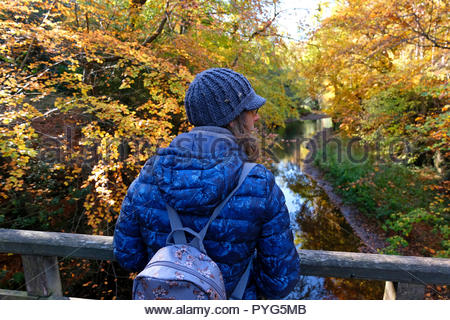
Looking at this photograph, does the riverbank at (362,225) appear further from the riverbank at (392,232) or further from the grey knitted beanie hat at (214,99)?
the grey knitted beanie hat at (214,99)

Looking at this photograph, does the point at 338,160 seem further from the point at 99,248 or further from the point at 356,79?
the point at 99,248

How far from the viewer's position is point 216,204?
0.98m

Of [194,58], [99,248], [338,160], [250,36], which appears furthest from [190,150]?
[338,160]

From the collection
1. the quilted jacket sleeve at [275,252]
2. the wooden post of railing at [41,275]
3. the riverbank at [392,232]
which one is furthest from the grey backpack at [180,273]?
the riverbank at [392,232]

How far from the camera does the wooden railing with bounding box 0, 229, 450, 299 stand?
4.63 ft

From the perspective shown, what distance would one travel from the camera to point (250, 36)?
5078 mm

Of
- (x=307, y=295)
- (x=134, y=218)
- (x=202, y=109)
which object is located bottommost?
(x=307, y=295)

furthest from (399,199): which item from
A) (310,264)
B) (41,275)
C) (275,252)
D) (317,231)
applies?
(41,275)

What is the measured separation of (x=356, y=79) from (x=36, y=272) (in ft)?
37.4

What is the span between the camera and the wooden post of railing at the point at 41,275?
1747 millimetres

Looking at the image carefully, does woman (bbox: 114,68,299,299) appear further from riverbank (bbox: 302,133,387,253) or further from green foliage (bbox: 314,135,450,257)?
riverbank (bbox: 302,133,387,253)

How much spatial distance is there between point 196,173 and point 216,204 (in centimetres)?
14

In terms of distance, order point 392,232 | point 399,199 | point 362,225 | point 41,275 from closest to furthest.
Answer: point 41,275
point 399,199
point 392,232
point 362,225

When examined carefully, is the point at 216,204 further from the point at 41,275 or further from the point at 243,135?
the point at 41,275
